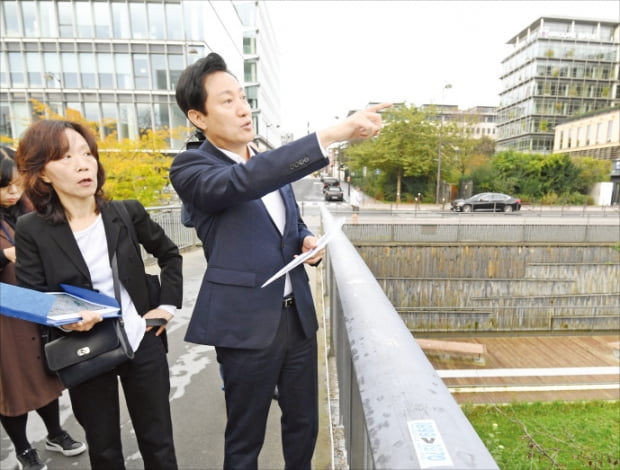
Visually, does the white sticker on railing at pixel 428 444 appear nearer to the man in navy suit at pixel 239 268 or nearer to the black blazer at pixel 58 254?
the man in navy suit at pixel 239 268

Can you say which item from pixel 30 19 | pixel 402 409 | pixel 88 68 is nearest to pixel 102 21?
pixel 88 68

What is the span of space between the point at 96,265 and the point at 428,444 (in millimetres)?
1617

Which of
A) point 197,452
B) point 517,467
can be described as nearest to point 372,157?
point 517,467

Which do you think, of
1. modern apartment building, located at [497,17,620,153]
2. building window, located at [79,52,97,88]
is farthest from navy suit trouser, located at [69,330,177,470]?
modern apartment building, located at [497,17,620,153]

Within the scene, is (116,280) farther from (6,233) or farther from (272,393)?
(6,233)

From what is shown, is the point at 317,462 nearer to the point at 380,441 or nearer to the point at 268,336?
the point at 268,336

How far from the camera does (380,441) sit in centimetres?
67

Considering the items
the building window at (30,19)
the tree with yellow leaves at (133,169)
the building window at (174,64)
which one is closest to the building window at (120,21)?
the building window at (174,64)

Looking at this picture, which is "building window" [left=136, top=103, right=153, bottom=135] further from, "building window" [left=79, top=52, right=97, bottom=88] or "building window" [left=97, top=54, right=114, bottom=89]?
Answer: "building window" [left=79, top=52, right=97, bottom=88]

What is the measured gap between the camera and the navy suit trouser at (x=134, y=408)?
173 centimetres

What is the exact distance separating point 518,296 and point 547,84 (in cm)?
5338

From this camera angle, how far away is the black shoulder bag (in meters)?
1.58

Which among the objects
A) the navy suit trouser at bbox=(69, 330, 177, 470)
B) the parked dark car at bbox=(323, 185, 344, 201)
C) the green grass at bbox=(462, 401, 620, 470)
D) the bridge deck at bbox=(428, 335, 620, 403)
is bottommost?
the bridge deck at bbox=(428, 335, 620, 403)

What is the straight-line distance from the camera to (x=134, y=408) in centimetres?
180
